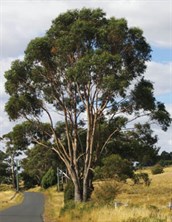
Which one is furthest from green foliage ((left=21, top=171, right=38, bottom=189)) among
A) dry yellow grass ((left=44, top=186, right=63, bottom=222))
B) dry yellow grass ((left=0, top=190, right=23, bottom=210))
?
dry yellow grass ((left=44, top=186, right=63, bottom=222))

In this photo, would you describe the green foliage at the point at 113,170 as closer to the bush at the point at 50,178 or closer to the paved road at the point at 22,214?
the paved road at the point at 22,214

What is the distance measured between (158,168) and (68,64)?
6385 centimetres

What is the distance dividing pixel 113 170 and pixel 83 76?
710cm

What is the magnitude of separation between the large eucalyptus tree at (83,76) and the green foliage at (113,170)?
1337 mm

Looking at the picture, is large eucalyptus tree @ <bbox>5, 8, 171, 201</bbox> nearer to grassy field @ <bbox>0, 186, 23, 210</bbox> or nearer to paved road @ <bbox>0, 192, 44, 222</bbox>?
paved road @ <bbox>0, 192, 44, 222</bbox>

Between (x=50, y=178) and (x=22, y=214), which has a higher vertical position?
(x=50, y=178)

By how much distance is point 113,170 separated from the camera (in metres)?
33.2

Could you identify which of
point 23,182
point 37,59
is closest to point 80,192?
point 37,59

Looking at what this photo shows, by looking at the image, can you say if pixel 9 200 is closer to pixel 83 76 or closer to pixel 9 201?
pixel 9 201

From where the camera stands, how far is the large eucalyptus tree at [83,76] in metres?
31.0

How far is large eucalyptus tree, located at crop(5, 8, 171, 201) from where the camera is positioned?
3098 cm

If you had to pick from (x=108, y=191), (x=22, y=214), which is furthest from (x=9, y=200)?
(x=108, y=191)

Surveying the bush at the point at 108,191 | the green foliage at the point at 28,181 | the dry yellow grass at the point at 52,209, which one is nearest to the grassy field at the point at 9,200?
the dry yellow grass at the point at 52,209

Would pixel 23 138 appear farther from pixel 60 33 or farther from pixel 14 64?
pixel 60 33
